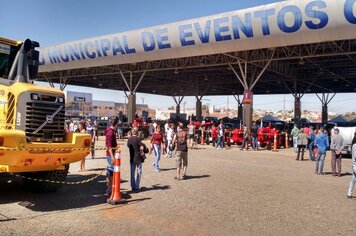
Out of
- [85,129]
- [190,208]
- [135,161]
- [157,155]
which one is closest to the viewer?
[190,208]

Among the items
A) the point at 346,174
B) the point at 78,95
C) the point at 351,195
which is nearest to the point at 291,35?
the point at 346,174

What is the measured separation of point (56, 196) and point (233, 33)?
681 inches

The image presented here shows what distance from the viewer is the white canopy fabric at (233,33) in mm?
20844

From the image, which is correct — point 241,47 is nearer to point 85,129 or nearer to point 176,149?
point 85,129

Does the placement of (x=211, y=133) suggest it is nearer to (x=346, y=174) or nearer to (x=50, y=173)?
(x=346, y=174)

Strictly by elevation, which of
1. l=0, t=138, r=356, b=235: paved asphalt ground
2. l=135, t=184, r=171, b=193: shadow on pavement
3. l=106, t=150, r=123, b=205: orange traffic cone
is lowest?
l=0, t=138, r=356, b=235: paved asphalt ground

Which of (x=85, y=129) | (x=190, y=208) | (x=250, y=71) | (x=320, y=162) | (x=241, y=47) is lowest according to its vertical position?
(x=190, y=208)


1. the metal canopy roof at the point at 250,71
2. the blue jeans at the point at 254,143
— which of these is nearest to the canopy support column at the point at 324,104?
the metal canopy roof at the point at 250,71

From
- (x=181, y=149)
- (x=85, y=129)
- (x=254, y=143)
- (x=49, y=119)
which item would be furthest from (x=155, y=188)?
(x=254, y=143)

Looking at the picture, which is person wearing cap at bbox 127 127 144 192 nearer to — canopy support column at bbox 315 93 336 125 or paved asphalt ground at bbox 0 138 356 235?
paved asphalt ground at bbox 0 138 356 235

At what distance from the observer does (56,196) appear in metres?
9.55

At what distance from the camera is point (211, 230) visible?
22.3ft

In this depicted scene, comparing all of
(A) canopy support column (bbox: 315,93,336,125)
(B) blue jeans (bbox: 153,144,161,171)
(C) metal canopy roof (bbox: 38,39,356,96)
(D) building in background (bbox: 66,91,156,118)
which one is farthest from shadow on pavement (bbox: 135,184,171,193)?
(D) building in background (bbox: 66,91,156,118)

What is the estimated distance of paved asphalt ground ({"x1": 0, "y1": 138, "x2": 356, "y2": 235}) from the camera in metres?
6.87
